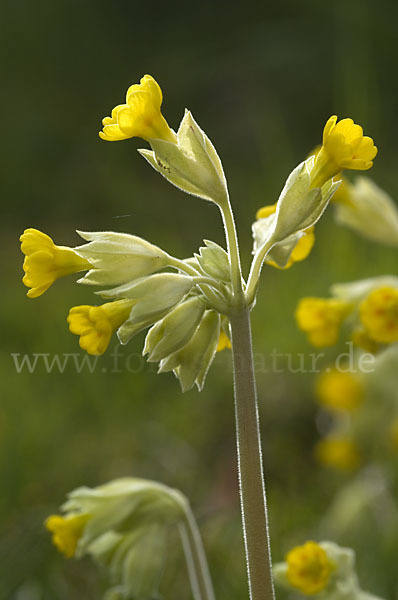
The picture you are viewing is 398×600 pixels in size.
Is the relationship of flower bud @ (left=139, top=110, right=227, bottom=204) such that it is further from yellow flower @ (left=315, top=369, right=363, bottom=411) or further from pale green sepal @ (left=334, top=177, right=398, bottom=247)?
yellow flower @ (left=315, top=369, right=363, bottom=411)

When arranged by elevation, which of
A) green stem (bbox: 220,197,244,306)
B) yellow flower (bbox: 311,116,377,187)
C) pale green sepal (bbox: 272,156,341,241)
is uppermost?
yellow flower (bbox: 311,116,377,187)

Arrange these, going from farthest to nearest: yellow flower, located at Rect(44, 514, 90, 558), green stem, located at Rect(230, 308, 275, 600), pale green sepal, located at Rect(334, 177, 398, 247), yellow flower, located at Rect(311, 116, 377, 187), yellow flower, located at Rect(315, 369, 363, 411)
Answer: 1. yellow flower, located at Rect(315, 369, 363, 411)
2. pale green sepal, located at Rect(334, 177, 398, 247)
3. yellow flower, located at Rect(44, 514, 90, 558)
4. yellow flower, located at Rect(311, 116, 377, 187)
5. green stem, located at Rect(230, 308, 275, 600)

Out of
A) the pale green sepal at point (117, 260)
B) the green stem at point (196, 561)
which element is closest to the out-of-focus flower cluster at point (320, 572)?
the green stem at point (196, 561)

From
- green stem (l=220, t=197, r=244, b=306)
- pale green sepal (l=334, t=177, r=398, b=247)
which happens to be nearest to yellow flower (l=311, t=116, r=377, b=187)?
green stem (l=220, t=197, r=244, b=306)

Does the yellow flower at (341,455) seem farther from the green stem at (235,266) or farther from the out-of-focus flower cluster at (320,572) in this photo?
the green stem at (235,266)

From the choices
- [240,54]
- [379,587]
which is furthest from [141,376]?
[240,54]

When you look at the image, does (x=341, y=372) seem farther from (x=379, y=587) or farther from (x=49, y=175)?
(x=49, y=175)

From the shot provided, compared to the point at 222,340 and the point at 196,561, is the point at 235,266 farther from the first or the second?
the point at 196,561
